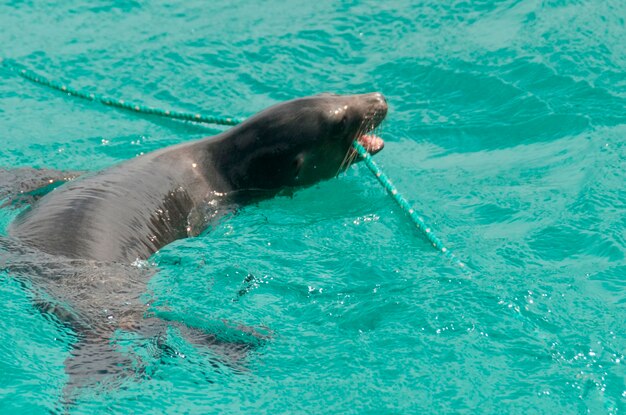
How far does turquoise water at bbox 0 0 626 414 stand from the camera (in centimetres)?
646

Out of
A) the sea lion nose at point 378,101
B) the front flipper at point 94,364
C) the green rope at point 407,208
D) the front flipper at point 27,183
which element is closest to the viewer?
the front flipper at point 94,364

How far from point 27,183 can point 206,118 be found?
Answer: 2010 millimetres

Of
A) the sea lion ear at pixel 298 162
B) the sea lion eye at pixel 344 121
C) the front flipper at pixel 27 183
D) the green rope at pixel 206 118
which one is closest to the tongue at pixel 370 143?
the green rope at pixel 206 118

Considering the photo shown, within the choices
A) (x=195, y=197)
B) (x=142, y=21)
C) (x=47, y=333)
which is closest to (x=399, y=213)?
(x=195, y=197)

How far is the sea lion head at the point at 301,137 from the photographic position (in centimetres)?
925

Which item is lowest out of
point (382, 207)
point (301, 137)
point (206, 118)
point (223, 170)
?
point (382, 207)

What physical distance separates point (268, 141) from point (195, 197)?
870mm

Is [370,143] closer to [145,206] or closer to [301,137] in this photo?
[301,137]

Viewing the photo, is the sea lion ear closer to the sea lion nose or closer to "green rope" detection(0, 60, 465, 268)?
"green rope" detection(0, 60, 465, 268)

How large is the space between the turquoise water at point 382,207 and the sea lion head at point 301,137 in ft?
0.87

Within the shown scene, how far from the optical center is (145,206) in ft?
27.6

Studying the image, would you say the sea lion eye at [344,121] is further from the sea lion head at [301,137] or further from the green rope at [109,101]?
the green rope at [109,101]

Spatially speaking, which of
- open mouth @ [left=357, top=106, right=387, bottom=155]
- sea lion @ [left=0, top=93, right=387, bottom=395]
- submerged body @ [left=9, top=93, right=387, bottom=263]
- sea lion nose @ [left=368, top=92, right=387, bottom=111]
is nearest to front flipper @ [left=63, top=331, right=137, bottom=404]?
sea lion @ [left=0, top=93, right=387, bottom=395]

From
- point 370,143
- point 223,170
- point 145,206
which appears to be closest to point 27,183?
point 145,206
